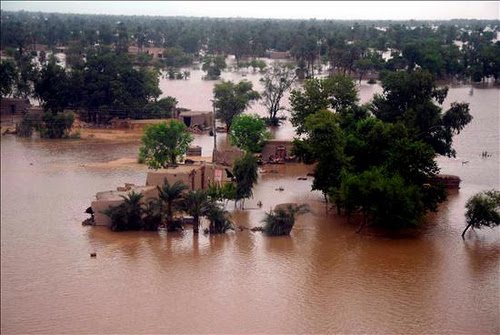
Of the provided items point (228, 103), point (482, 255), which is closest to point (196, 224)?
point (482, 255)

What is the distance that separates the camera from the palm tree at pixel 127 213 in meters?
14.0

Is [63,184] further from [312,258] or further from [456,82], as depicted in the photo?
[456,82]

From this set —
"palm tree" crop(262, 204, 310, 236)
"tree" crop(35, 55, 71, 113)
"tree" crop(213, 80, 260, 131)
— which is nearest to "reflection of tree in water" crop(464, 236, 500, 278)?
"palm tree" crop(262, 204, 310, 236)

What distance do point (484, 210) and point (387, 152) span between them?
2637 millimetres

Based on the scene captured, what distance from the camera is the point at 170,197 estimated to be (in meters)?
14.0

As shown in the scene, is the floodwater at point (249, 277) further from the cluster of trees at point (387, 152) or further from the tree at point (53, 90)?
the tree at point (53, 90)

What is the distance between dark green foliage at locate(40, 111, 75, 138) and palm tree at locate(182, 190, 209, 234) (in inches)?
447

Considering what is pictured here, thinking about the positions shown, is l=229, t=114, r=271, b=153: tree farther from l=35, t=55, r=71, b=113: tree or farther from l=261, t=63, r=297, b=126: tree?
l=35, t=55, r=71, b=113: tree

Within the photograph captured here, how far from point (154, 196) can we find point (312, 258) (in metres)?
3.69

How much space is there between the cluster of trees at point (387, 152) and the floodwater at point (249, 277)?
66 cm

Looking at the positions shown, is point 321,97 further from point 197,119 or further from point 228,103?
point 197,119

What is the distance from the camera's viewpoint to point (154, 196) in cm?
1486

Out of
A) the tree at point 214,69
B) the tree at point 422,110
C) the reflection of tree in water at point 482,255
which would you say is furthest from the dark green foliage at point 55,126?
the tree at point 214,69

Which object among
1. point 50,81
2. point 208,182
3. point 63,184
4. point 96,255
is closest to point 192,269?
point 96,255
